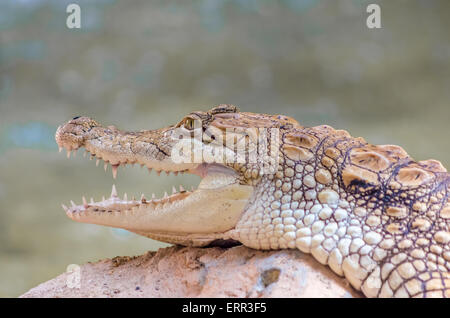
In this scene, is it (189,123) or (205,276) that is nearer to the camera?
(205,276)

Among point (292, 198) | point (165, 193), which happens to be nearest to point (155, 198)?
point (165, 193)

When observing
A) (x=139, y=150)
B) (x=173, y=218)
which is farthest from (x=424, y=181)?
(x=139, y=150)

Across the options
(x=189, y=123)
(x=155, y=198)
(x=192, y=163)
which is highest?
(x=189, y=123)

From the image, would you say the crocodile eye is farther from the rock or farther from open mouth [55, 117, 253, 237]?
the rock

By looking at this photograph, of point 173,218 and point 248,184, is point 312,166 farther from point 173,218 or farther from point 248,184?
point 173,218

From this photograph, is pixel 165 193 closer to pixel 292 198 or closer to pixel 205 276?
pixel 205 276

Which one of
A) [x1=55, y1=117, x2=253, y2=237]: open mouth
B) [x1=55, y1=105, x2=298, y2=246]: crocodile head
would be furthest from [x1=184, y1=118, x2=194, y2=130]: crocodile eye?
[x1=55, y1=117, x2=253, y2=237]: open mouth

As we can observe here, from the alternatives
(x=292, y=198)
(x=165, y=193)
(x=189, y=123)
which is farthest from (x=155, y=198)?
(x=292, y=198)

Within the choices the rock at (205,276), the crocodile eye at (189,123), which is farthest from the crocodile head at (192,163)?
the rock at (205,276)

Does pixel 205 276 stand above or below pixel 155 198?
below
